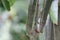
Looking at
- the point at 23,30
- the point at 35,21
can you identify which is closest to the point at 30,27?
the point at 35,21

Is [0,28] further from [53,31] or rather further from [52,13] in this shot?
[52,13]

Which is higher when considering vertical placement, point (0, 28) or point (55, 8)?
point (55, 8)

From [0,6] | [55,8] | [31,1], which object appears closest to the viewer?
[55,8]

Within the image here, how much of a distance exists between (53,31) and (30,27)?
126 millimetres

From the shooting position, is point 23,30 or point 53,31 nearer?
point 53,31

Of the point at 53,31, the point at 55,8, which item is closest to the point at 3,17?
the point at 53,31

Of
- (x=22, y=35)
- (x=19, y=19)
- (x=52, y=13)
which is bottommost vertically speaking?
(x=22, y=35)

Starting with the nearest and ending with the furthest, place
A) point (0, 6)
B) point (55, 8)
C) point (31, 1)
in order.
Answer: point (55, 8) → point (31, 1) → point (0, 6)

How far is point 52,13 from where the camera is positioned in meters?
0.50

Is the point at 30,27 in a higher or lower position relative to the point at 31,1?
lower

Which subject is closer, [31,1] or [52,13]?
[52,13]

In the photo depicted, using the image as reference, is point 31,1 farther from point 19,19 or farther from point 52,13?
point 19,19

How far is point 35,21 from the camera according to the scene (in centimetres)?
64

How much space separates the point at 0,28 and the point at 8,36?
0.07 meters
